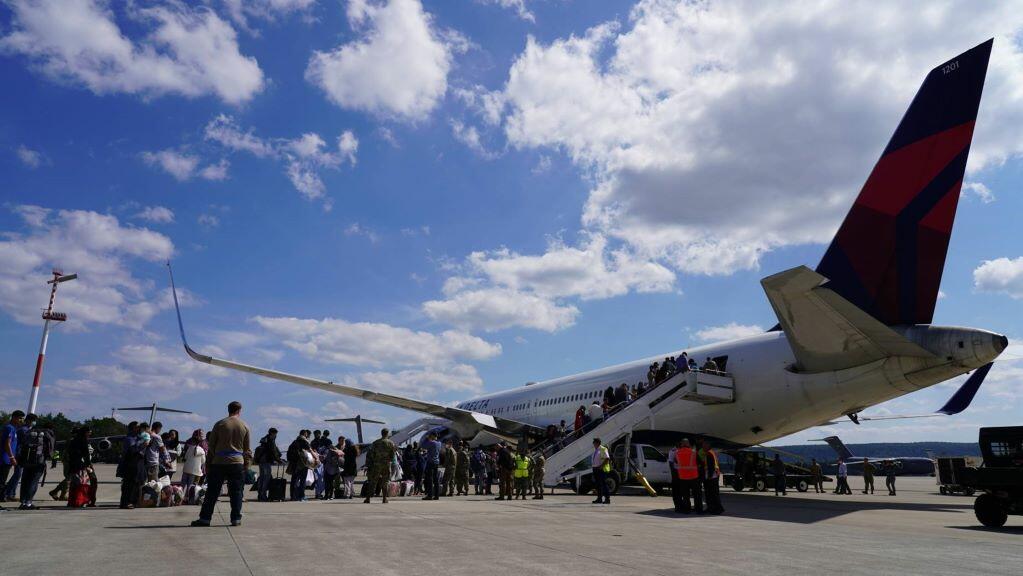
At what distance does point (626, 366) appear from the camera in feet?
81.7

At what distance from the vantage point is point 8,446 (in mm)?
11125

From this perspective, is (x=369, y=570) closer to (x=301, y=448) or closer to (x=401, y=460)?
(x=301, y=448)

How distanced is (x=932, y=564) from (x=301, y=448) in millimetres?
11999

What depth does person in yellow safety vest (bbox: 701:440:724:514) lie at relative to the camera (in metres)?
12.4

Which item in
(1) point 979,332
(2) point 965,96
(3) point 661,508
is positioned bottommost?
(3) point 661,508

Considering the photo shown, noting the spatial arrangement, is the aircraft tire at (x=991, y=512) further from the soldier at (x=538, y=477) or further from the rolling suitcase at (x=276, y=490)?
the rolling suitcase at (x=276, y=490)

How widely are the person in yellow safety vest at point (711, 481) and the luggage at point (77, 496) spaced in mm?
11218

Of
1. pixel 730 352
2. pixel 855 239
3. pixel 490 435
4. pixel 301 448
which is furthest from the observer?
pixel 490 435

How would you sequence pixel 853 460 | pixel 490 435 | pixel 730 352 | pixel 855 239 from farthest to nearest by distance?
1. pixel 853 460
2. pixel 490 435
3. pixel 730 352
4. pixel 855 239

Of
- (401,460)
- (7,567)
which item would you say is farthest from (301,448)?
(7,567)

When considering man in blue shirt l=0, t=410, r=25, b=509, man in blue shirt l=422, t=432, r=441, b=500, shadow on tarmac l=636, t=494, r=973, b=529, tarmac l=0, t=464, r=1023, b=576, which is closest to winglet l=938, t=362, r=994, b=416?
shadow on tarmac l=636, t=494, r=973, b=529

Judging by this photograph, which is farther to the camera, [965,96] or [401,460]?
[401,460]

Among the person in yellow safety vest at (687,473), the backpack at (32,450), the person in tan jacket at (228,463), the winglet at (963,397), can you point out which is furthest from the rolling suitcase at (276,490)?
the winglet at (963,397)

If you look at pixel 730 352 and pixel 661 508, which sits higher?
pixel 730 352
